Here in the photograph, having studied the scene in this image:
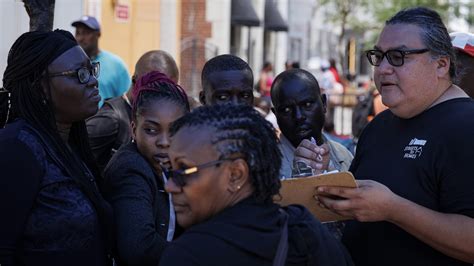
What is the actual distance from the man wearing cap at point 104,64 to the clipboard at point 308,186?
461cm

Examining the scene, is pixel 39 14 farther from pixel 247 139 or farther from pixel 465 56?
pixel 465 56

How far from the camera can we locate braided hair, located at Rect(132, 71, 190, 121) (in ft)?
13.6

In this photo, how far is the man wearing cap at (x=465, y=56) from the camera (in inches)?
178

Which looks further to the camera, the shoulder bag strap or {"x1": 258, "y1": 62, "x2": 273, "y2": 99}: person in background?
{"x1": 258, "y1": 62, "x2": 273, "y2": 99}: person in background

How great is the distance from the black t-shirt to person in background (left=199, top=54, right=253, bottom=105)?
1.24 metres

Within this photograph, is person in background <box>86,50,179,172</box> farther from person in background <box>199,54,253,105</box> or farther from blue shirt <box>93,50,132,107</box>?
blue shirt <box>93,50,132,107</box>

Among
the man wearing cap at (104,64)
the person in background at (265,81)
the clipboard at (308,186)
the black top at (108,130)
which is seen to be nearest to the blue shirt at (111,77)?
the man wearing cap at (104,64)

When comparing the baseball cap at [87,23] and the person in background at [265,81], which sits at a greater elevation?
the baseball cap at [87,23]

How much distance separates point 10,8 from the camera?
6.62m

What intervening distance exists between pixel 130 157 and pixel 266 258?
1.41 m

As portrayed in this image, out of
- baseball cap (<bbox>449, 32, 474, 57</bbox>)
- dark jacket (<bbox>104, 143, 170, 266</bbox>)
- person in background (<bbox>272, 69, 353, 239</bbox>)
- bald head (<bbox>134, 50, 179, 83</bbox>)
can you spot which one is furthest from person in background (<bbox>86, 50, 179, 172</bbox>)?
baseball cap (<bbox>449, 32, 474, 57</bbox>)

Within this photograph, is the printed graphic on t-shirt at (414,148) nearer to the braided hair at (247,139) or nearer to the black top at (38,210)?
the braided hair at (247,139)

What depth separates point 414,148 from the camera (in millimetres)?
3602

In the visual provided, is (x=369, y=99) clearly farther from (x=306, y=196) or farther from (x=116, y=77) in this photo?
(x=306, y=196)
